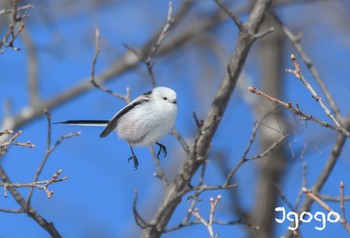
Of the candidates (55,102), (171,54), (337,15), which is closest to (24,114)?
(55,102)

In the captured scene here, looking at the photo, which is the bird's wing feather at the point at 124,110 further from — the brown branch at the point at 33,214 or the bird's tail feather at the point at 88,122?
the brown branch at the point at 33,214

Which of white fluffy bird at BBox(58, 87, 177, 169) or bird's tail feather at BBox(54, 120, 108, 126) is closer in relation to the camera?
white fluffy bird at BBox(58, 87, 177, 169)

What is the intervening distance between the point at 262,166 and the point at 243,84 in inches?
32.8

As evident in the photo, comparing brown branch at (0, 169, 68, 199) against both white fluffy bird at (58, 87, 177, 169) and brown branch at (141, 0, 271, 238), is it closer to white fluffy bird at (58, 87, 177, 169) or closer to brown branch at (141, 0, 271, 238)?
white fluffy bird at (58, 87, 177, 169)

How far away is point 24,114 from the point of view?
5.87 meters

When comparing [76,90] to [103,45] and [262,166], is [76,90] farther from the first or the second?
[262,166]

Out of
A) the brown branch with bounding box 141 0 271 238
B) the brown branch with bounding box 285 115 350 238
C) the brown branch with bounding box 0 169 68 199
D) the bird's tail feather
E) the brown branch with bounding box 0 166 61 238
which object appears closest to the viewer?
the brown branch with bounding box 0 169 68 199

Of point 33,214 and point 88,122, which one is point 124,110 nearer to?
point 88,122

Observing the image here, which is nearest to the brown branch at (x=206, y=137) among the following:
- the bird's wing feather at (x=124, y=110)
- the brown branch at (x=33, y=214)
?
the brown branch at (x=33, y=214)

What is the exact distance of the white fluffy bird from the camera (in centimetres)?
261

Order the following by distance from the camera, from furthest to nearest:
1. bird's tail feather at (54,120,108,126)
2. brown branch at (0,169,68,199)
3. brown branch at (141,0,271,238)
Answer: brown branch at (141,0,271,238), bird's tail feather at (54,120,108,126), brown branch at (0,169,68,199)

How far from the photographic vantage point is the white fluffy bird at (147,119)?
2609 millimetres

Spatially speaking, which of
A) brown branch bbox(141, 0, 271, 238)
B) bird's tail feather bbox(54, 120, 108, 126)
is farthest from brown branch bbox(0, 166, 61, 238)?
brown branch bbox(141, 0, 271, 238)

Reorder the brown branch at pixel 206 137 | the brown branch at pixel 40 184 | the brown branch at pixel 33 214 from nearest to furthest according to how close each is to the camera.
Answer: the brown branch at pixel 40 184 < the brown branch at pixel 33 214 < the brown branch at pixel 206 137
